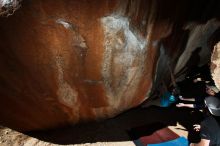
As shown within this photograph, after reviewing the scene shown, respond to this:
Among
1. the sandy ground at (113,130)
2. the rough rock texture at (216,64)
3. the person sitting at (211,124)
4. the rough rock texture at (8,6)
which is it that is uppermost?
the rough rock texture at (8,6)

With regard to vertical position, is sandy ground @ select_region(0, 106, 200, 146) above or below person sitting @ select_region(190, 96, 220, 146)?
below

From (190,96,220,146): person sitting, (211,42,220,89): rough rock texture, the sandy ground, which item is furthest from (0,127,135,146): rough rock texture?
(211,42,220,89): rough rock texture

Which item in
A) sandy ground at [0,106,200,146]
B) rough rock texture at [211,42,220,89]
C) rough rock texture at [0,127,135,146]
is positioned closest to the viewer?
rough rock texture at [0,127,135,146]

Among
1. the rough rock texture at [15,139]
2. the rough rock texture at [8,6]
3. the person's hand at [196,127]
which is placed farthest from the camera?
the person's hand at [196,127]

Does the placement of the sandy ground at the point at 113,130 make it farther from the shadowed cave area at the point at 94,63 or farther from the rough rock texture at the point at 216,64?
the rough rock texture at the point at 216,64

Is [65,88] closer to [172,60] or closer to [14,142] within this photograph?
[14,142]

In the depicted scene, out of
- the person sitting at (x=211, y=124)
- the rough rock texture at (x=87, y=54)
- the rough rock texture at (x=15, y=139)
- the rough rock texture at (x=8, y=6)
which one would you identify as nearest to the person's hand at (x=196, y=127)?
the person sitting at (x=211, y=124)

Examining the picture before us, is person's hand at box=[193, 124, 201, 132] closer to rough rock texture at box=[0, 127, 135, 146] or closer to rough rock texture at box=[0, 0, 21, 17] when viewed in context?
rough rock texture at box=[0, 127, 135, 146]

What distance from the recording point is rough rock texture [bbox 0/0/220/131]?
2531 millimetres

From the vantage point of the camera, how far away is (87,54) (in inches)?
112

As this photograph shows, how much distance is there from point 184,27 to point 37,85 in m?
1.62

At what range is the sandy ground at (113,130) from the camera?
321 cm

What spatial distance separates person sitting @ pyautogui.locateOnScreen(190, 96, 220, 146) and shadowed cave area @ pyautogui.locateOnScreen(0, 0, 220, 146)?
0.83 feet

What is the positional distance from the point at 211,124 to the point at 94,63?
132cm
